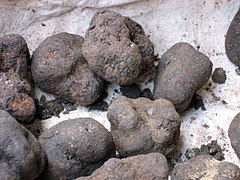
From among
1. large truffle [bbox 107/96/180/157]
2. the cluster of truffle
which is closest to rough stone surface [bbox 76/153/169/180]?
the cluster of truffle

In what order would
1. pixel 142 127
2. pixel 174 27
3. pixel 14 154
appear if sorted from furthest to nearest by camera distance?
pixel 174 27 < pixel 142 127 < pixel 14 154

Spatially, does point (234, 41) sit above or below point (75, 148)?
above

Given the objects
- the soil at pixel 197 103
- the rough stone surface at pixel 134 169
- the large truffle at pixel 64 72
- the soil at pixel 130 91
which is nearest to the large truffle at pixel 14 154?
the rough stone surface at pixel 134 169

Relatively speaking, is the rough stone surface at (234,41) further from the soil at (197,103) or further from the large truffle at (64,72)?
the large truffle at (64,72)

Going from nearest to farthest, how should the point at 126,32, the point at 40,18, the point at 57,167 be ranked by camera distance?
the point at 57,167, the point at 126,32, the point at 40,18

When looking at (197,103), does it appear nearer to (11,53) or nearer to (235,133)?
(235,133)

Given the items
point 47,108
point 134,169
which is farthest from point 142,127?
point 47,108

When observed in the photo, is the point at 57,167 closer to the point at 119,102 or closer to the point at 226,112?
the point at 119,102

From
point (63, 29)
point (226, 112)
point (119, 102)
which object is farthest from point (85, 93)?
point (226, 112)
